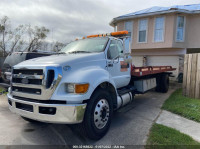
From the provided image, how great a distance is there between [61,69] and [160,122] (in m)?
3.13

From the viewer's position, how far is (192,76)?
21.7ft

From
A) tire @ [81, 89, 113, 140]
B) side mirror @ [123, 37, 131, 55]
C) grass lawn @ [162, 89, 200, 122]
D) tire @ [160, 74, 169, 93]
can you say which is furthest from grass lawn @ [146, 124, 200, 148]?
tire @ [160, 74, 169, 93]

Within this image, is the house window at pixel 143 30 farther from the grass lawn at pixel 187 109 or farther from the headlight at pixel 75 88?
the headlight at pixel 75 88

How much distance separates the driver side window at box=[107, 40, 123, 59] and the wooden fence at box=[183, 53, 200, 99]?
12.9 feet

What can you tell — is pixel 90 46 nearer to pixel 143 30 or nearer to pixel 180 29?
pixel 143 30

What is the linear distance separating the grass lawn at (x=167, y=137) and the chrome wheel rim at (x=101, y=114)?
100 cm

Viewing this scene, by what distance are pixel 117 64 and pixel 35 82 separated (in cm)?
224

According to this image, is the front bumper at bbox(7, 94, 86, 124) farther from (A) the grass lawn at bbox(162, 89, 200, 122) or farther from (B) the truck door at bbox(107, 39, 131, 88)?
(A) the grass lawn at bbox(162, 89, 200, 122)

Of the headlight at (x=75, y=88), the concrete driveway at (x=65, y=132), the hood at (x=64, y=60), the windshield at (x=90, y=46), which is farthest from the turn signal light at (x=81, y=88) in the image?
the windshield at (x=90, y=46)

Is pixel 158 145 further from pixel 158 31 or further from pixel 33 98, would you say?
pixel 158 31

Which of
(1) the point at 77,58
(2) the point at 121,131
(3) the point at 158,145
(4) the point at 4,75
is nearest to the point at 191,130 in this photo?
(3) the point at 158,145

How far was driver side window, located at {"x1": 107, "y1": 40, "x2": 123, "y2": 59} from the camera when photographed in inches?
160

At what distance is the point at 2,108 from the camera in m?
5.23

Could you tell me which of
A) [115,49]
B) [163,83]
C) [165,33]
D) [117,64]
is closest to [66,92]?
[117,64]
